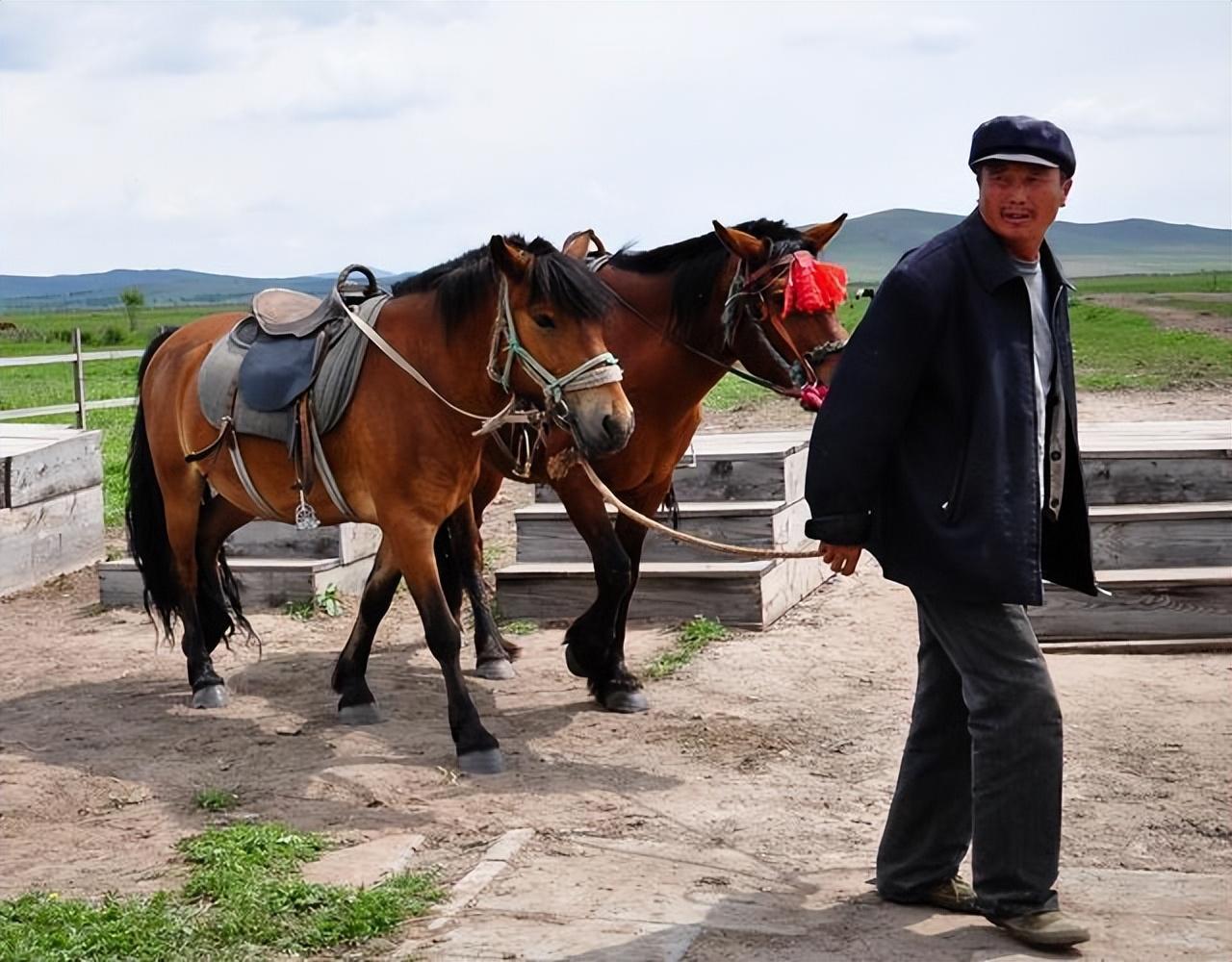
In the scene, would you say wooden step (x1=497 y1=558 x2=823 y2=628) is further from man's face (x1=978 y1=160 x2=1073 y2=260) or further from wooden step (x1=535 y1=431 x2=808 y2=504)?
man's face (x1=978 y1=160 x2=1073 y2=260)

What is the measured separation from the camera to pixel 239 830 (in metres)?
4.94

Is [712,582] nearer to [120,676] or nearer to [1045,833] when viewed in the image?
[120,676]

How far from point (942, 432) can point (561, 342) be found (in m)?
2.12

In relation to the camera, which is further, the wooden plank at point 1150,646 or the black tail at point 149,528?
the black tail at point 149,528

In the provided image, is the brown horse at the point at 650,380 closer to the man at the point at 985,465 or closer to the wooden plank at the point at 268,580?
the wooden plank at the point at 268,580

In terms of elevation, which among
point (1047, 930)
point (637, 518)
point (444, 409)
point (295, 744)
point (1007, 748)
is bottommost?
point (295, 744)

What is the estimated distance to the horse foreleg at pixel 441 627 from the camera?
5891 millimetres

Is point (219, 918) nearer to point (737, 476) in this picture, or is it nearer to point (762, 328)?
point (762, 328)

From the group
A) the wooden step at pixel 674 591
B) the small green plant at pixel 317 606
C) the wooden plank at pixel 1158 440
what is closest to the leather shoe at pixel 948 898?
the wooden plank at pixel 1158 440

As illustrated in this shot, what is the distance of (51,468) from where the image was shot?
9.98 m

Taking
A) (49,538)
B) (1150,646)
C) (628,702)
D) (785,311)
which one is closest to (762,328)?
(785,311)

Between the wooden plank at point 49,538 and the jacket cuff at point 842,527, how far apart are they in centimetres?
725

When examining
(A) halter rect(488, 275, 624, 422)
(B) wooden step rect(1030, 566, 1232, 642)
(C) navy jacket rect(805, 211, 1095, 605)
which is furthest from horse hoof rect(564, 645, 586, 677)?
(C) navy jacket rect(805, 211, 1095, 605)

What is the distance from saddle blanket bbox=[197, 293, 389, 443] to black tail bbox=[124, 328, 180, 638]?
2.88ft
